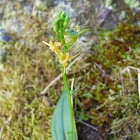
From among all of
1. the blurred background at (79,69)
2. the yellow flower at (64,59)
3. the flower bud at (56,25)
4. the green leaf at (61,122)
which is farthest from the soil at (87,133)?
the flower bud at (56,25)

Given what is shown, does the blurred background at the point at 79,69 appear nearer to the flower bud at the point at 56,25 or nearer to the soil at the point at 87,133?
the soil at the point at 87,133

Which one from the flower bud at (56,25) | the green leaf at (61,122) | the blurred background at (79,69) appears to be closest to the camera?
the flower bud at (56,25)

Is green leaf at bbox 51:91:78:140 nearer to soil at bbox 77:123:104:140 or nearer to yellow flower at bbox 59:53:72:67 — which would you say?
soil at bbox 77:123:104:140

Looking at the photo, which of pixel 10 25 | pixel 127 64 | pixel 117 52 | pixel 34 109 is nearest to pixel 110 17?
pixel 117 52

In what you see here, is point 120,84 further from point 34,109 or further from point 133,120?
point 34,109

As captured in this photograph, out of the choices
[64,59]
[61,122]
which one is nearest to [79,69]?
[61,122]

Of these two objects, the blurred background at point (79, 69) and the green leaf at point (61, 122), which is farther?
the blurred background at point (79, 69)
